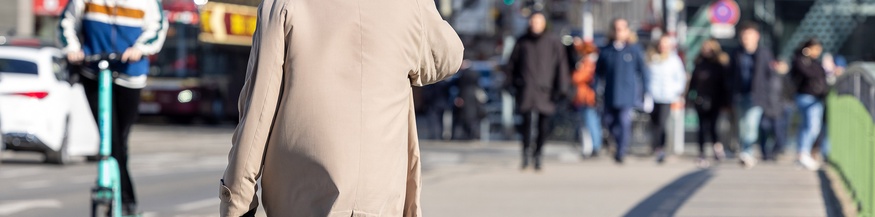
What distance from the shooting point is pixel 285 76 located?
4988 mm

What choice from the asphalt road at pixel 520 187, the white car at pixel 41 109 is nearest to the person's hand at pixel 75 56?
the asphalt road at pixel 520 187

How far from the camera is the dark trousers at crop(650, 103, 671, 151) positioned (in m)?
20.7

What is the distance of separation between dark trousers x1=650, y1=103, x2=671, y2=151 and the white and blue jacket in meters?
12.4

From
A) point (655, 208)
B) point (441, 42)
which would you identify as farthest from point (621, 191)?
point (441, 42)

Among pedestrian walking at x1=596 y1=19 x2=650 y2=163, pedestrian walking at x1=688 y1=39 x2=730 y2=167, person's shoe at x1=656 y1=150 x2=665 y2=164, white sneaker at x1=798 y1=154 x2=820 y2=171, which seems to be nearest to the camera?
white sneaker at x1=798 y1=154 x2=820 y2=171

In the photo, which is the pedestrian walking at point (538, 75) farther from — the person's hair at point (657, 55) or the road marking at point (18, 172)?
the road marking at point (18, 172)

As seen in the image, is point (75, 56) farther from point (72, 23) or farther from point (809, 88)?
point (809, 88)

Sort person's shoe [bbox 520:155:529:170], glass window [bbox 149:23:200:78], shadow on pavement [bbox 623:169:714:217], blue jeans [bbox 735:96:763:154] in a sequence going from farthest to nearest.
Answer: glass window [bbox 149:23:200:78] < blue jeans [bbox 735:96:763:154] < person's shoe [bbox 520:155:529:170] < shadow on pavement [bbox 623:169:714:217]

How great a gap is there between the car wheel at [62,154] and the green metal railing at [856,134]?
772 cm

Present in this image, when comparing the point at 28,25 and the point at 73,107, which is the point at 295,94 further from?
the point at 28,25

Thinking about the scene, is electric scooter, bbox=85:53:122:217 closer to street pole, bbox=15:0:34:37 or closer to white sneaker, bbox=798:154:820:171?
white sneaker, bbox=798:154:820:171

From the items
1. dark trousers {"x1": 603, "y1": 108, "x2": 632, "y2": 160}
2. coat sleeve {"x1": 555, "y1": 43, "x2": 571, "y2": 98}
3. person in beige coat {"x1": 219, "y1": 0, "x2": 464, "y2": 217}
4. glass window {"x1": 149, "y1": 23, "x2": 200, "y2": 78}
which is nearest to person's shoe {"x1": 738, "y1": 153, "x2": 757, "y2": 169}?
dark trousers {"x1": 603, "y1": 108, "x2": 632, "y2": 160}

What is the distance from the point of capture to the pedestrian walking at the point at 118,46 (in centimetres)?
880

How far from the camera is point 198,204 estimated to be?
12477 mm
